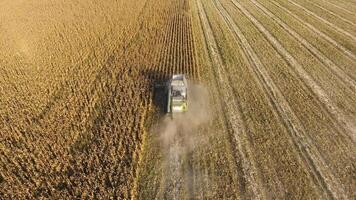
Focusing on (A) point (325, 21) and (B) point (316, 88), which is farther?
(A) point (325, 21)

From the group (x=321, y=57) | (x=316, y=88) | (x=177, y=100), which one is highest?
→ (x=177, y=100)

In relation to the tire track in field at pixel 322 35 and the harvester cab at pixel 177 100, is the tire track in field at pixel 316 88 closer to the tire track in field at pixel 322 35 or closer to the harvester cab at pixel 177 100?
the tire track in field at pixel 322 35

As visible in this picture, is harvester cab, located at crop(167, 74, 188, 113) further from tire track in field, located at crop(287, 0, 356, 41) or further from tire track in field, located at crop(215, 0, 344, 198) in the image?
tire track in field, located at crop(287, 0, 356, 41)

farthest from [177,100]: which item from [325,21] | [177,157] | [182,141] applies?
[325,21]

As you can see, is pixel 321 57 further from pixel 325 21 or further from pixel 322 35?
pixel 325 21

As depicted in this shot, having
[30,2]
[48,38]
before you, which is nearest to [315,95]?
[48,38]

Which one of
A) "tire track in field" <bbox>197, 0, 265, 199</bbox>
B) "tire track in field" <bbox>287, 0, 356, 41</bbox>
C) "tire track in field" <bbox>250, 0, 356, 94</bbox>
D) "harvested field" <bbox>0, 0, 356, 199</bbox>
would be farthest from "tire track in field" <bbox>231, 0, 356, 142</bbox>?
"tire track in field" <bbox>287, 0, 356, 41</bbox>

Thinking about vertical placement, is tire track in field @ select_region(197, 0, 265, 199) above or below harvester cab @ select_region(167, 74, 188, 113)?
below
